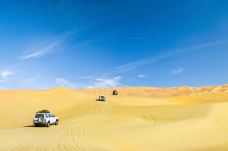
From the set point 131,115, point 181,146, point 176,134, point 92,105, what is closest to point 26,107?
point 92,105

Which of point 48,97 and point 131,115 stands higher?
point 48,97

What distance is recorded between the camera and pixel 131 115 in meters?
54.3

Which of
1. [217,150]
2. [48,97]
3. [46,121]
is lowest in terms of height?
[217,150]

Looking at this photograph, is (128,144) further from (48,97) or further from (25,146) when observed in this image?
(48,97)

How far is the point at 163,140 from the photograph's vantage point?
28562 mm

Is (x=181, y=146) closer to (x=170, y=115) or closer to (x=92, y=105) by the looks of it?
(x=170, y=115)

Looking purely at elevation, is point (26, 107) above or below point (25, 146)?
above

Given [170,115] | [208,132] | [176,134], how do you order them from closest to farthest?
[176,134], [208,132], [170,115]

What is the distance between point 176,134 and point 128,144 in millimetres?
7161

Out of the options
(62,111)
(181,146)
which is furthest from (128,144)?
(62,111)

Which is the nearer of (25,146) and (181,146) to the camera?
(25,146)

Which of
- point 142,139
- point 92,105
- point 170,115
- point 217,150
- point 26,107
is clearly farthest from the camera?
point 92,105

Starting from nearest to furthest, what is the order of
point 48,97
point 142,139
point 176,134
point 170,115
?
point 142,139, point 176,134, point 170,115, point 48,97

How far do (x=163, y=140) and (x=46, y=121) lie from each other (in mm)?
16253
